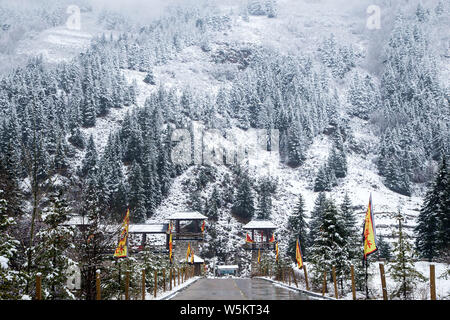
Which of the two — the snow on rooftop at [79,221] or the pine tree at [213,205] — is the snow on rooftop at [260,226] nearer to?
the pine tree at [213,205]

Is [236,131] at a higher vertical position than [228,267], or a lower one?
higher

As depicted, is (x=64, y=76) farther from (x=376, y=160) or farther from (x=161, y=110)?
(x=376, y=160)

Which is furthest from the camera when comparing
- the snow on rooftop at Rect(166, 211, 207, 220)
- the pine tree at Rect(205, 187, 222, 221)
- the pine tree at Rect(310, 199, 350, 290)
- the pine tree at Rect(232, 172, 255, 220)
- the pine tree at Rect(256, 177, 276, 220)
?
the pine tree at Rect(232, 172, 255, 220)

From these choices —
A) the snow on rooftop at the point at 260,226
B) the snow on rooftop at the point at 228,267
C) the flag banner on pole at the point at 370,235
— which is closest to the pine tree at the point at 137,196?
the snow on rooftop at the point at 228,267

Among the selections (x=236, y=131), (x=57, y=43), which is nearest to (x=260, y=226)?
(x=236, y=131)

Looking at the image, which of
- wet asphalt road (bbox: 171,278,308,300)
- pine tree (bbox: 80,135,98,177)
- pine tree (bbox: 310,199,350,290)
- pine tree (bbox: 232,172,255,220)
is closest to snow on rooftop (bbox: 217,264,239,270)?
pine tree (bbox: 232,172,255,220)

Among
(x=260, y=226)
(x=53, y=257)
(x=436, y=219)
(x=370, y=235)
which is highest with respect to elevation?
(x=370, y=235)

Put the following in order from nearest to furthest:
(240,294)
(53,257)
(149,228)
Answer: (53,257), (240,294), (149,228)

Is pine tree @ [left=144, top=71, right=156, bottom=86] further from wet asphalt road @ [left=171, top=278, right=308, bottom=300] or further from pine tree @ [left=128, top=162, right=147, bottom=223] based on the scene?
wet asphalt road @ [left=171, top=278, right=308, bottom=300]

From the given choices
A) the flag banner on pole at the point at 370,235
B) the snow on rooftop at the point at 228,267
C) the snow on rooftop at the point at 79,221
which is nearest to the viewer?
the flag banner on pole at the point at 370,235

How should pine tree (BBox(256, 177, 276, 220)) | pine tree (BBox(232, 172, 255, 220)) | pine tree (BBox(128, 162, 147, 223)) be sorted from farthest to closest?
pine tree (BBox(232, 172, 255, 220))
pine tree (BBox(256, 177, 276, 220))
pine tree (BBox(128, 162, 147, 223))

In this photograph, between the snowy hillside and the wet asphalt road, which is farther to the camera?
the snowy hillside

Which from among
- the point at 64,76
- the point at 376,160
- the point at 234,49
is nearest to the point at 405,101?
the point at 376,160

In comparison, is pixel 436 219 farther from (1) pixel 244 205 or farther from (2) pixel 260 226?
(1) pixel 244 205
